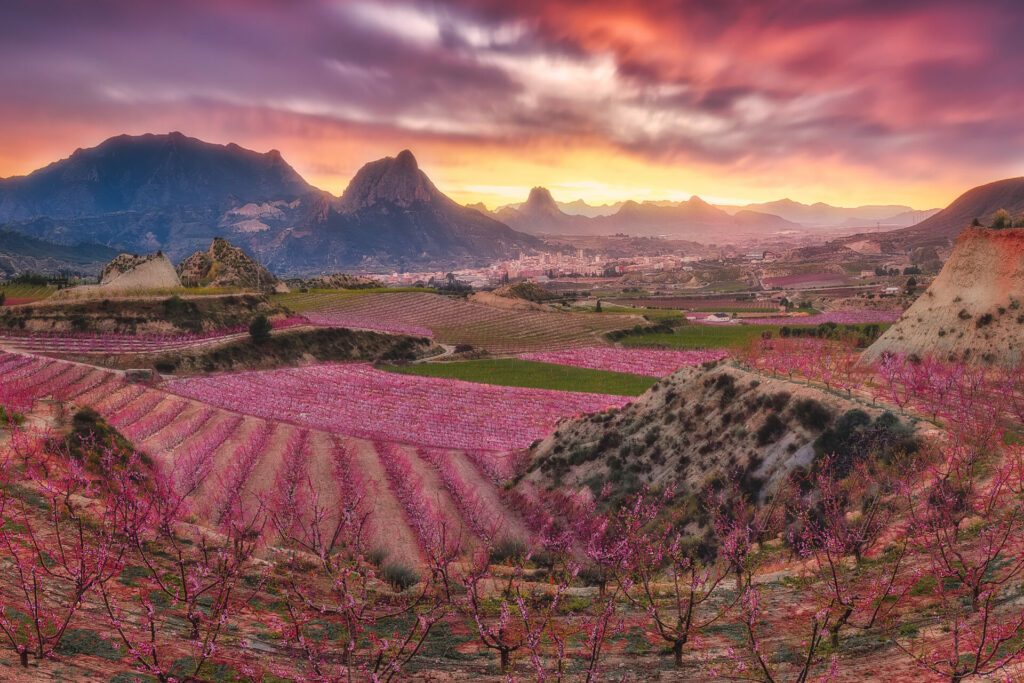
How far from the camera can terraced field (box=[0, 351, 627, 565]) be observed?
23.6 meters

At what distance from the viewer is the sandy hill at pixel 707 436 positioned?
20031 mm

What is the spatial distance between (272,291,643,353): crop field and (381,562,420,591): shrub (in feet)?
227

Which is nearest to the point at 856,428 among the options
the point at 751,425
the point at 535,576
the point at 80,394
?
the point at 751,425

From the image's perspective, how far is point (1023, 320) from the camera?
95.8ft

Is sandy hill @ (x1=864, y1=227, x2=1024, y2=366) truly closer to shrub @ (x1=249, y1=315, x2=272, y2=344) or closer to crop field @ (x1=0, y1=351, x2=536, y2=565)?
crop field @ (x1=0, y1=351, x2=536, y2=565)

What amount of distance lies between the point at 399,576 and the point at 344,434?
20.5 m

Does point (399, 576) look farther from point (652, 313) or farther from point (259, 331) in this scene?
point (652, 313)

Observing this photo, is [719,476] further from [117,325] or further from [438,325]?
[438,325]

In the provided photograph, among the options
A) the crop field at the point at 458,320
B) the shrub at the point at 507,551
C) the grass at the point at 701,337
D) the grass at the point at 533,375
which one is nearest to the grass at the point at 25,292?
the crop field at the point at 458,320

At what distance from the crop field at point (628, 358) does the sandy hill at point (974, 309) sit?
1131 inches

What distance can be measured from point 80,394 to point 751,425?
38.1m

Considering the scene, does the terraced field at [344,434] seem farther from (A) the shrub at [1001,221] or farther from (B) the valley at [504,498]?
(A) the shrub at [1001,221]

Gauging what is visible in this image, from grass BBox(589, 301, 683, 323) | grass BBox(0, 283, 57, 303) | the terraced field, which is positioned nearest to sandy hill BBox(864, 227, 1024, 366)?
the terraced field

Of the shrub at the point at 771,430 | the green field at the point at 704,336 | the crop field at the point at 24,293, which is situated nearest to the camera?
the shrub at the point at 771,430
